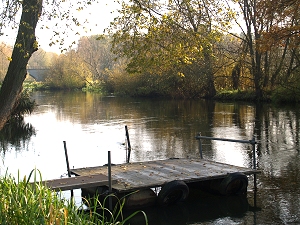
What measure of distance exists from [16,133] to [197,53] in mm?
15842

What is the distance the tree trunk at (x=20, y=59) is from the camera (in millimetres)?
10844

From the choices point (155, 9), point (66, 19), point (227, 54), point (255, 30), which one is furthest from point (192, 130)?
point (227, 54)

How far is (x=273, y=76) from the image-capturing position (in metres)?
46.4

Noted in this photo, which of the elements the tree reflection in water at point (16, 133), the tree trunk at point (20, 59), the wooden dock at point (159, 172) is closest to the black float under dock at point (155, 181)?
the wooden dock at point (159, 172)

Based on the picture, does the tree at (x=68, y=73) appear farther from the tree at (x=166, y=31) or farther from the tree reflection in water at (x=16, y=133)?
the tree at (x=166, y=31)

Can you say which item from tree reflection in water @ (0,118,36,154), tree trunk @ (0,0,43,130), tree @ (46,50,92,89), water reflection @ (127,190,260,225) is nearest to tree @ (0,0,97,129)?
tree trunk @ (0,0,43,130)

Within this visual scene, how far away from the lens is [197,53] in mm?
13977

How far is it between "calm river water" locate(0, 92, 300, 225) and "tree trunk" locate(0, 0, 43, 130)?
226 cm

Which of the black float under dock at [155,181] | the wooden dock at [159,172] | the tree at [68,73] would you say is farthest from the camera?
the tree at [68,73]

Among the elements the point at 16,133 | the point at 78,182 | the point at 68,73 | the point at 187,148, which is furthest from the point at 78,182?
the point at 68,73

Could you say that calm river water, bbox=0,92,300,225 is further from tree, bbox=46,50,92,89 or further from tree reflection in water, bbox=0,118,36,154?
tree, bbox=46,50,92,89

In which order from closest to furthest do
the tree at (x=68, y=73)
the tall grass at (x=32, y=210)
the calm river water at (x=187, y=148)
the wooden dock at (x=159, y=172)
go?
1. the tall grass at (x=32, y=210)
2. the calm river water at (x=187, y=148)
3. the wooden dock at (x=159, y=172)
4. the tree at (x=68, y=73)

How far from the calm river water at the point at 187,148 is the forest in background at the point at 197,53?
3.51 m

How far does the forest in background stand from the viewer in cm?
1355
